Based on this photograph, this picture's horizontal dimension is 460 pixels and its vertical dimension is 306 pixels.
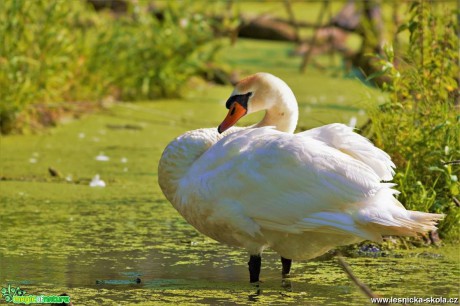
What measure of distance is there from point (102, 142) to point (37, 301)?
4168 millimetres

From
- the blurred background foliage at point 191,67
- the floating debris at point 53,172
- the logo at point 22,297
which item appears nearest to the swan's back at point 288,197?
the blurred background foliage at point 191,67

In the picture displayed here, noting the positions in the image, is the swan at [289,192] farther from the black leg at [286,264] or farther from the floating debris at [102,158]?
the floating debris at [102,158]

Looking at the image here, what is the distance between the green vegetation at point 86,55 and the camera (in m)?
8.02

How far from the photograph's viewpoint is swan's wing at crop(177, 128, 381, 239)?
444 centimetres

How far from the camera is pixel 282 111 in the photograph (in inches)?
199

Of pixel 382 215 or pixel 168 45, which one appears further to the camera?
pixel 168 45

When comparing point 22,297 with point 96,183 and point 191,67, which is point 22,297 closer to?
point 96,183

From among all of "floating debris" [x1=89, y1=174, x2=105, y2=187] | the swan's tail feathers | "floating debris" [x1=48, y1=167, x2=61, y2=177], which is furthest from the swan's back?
"floating debris" [x1=48, y1=167, x2=61, y2=177]

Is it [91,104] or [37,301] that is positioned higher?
[37,301]

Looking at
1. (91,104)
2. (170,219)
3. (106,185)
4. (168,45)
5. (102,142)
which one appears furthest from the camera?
(168,45)

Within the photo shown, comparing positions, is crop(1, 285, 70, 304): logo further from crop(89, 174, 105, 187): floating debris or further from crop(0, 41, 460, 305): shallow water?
crop(89, 174, 105, 187): floating debris

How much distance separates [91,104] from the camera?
9117mm

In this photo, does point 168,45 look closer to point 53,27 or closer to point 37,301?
point 53,27

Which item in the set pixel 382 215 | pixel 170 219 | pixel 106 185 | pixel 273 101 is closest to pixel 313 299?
pixel 382 215
